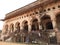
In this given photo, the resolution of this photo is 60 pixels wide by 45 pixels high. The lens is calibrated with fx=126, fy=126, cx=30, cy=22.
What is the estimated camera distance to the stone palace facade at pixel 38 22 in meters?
17.6

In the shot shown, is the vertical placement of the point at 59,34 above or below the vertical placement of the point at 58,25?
below

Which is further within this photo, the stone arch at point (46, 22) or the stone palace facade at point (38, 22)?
the stone arch at point (46, 22)

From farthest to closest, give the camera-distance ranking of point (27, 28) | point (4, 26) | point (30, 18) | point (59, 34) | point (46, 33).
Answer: point (4, 26), point (27, 28), point (30, 18), point (46, 33), point (59, 34)

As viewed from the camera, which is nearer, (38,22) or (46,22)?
(38,22)

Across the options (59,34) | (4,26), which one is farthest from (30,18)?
(4,26)

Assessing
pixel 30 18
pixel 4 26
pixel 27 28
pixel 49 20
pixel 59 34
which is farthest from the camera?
pixel 4 26

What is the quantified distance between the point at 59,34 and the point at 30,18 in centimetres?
657

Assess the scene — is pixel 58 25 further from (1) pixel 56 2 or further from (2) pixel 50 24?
(1) pixel 56 2

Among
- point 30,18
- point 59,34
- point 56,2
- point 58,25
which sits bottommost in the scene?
point 59,34

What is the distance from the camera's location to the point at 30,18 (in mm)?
21875

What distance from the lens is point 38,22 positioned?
2027cm

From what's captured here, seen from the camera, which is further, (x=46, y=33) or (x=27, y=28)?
(x=27, y=28)

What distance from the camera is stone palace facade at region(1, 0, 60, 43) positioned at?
17.6m

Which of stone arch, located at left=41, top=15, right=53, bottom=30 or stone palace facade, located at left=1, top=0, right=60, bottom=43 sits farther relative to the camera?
stone arch, located at left=41, top=15, right=53, bottom=30
